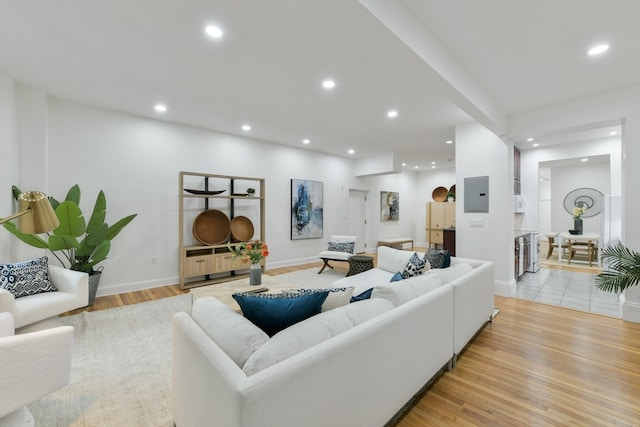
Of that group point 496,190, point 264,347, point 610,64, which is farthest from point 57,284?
point 610,64

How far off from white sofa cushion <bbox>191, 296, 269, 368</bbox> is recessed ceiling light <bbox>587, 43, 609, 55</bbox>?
12.2 feet

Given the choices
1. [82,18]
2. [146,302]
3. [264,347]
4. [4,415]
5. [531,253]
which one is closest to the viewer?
[264,347]

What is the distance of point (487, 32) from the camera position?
2.31m

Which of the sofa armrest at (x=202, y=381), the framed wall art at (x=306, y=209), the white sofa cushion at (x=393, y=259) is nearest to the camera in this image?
the sofa armrest at (x=202, y=381)

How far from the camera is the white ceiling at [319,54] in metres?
2.06

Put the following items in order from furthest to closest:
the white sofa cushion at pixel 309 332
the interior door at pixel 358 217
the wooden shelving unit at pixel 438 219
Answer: the wooden shelving unit at pixel 438 219 → the interior door at pixel 358 217 → the white sofa cushion at pixel 309 332

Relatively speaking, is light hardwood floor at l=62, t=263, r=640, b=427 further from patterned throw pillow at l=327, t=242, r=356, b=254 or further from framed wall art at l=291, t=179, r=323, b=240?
framed wall art at l=291, t=179, r=323, b=240

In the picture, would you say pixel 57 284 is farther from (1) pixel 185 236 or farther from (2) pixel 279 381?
(2) pixel 279 381

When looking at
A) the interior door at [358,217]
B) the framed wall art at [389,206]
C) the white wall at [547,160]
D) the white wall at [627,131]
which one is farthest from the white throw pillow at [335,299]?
the framed wall art at [389,206]

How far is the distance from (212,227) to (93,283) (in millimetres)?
1888

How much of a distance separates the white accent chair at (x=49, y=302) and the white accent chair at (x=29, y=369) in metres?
1.50

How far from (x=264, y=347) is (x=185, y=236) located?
14.3 feet

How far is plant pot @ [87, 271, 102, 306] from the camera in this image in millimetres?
3750

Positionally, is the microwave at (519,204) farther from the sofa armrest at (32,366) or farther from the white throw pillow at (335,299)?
the sofa armrest at (32,366)
